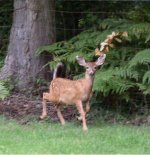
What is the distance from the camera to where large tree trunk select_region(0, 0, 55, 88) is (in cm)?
1270

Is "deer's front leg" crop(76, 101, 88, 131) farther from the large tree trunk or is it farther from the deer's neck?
the large tree trunk

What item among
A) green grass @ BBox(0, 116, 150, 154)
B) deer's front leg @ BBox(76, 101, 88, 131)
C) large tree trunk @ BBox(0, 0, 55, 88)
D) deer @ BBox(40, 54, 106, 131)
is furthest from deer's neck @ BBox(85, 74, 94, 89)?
large tree trunk @ BBox(0, 0, 55, 88)

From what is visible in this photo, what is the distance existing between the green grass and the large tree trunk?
229cm

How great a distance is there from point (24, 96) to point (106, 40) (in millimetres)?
2163

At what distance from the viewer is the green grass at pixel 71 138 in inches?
320

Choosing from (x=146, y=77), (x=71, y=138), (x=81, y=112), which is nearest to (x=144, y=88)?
(x=146, y=77)

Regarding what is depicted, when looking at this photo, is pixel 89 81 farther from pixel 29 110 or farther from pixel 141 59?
pixel 29 110

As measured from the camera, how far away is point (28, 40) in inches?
501

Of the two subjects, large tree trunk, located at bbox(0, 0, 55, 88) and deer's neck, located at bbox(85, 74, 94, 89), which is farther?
large tree trunk, located at bbox(0, 0, 55, 88)

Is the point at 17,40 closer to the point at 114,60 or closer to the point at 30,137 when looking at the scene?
the point at 114,60

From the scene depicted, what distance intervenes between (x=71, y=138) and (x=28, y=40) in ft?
13.9

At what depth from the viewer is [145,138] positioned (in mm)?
8992

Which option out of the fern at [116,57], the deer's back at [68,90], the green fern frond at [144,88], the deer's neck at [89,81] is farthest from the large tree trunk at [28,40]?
the green fern frond at [144,88]

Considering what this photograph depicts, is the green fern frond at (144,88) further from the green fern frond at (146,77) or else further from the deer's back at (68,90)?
the deer's back at (68,90)
